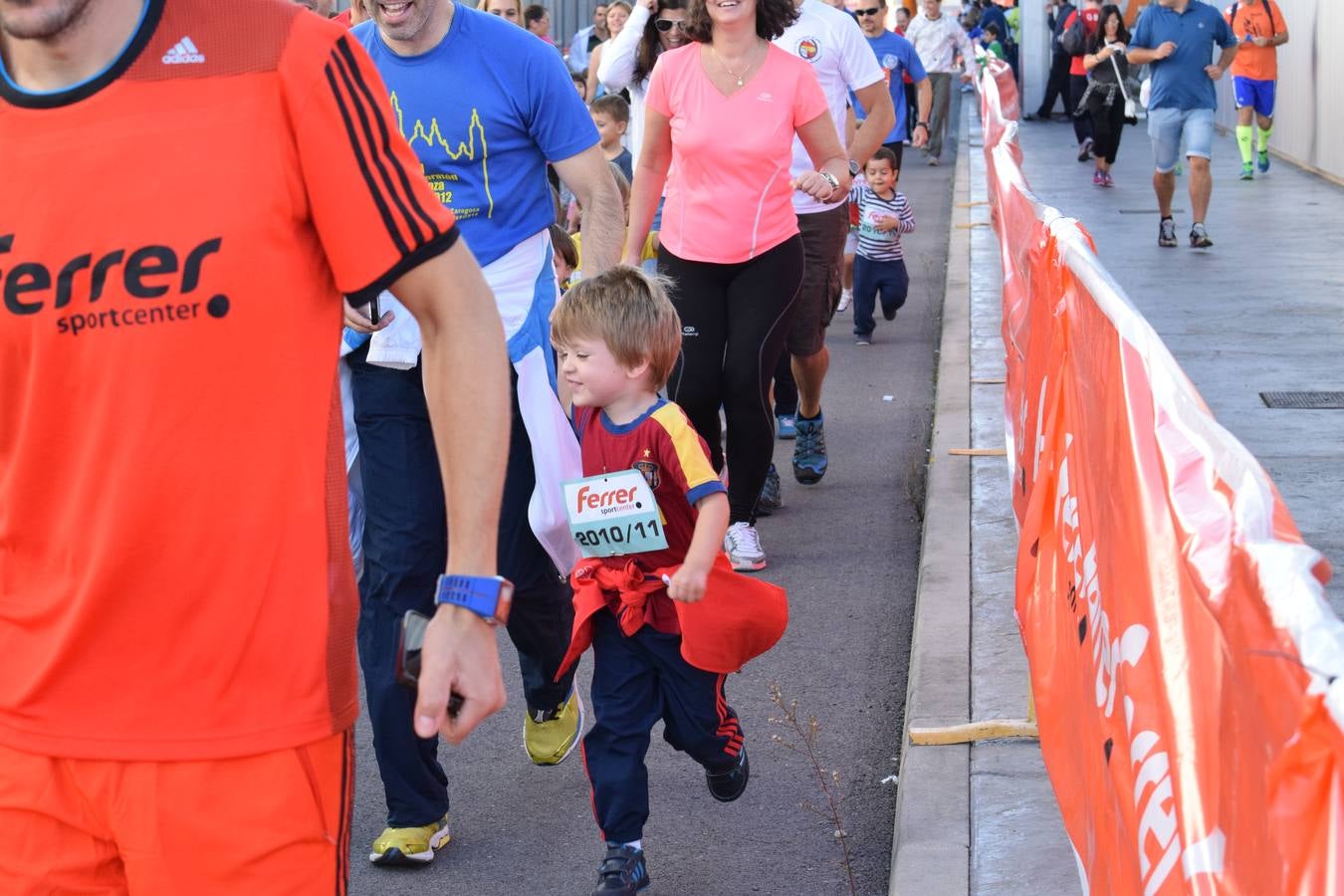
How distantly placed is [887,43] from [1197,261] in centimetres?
307

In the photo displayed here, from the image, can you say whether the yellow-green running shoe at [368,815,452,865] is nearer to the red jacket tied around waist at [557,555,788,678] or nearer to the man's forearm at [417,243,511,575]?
the red jacket tied around waist at [557,555,788,678]

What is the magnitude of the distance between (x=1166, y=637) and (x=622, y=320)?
73.7 inches

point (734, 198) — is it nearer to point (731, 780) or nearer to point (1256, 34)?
point (731, 780)

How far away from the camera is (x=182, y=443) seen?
2238 millimetres

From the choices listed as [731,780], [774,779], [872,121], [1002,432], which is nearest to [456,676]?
[731,780]

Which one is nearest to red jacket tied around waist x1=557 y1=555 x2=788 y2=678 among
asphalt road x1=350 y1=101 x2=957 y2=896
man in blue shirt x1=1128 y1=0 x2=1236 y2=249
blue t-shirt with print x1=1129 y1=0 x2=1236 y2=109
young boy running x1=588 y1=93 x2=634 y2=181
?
A: asphalt road x1=350 y1=101 x2=957 y2=896

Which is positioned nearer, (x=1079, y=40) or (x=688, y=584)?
(x=688, y=584)

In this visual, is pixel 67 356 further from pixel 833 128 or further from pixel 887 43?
pixel 887 43

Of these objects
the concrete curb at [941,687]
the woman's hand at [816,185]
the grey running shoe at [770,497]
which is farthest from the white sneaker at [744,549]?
the woman's hand at [816,185]

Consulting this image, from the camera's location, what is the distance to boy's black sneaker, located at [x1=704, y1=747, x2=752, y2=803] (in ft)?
14.4

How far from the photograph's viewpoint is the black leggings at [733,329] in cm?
634

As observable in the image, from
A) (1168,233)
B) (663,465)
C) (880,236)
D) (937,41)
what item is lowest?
(1168,233)

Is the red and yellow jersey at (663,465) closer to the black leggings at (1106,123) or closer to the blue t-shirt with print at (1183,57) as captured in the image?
the blue t-shirt with print at (1183,57)

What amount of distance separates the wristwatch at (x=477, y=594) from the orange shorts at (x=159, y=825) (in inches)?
10.8
